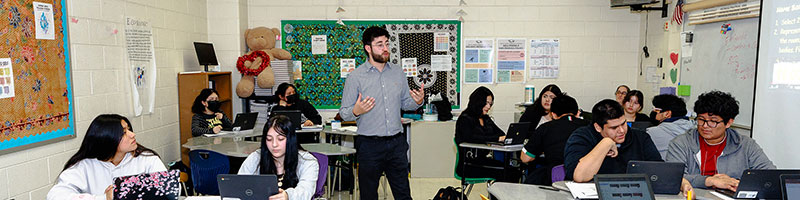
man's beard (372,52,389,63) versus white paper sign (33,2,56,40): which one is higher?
white paper sign (33,2,56,40)

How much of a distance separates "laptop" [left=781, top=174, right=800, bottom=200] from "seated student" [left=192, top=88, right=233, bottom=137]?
4.34m

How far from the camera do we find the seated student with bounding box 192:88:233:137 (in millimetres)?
5055

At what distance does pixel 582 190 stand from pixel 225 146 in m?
2.84

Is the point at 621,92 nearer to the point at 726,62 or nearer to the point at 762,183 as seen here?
the point at 726,62

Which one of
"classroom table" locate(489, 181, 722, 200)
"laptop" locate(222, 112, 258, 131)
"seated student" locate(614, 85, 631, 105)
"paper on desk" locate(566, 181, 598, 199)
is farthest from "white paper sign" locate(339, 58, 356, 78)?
"paper on desk" locate(566, 181, 598, 199)

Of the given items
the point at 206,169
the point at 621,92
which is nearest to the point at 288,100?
the point at 206,169

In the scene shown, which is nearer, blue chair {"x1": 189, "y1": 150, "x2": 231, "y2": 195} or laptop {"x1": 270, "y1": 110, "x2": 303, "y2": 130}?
blue chair {"x1": 189, "y1": 150, "x2": 231, "y2": 195}

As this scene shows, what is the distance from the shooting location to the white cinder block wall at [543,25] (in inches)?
267

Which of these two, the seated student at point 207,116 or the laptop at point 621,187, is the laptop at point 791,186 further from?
the seated student at point 207,116

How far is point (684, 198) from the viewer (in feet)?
8.41

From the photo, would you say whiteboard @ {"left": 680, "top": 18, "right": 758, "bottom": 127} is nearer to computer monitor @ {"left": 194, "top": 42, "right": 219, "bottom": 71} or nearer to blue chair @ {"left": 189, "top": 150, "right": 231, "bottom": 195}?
blue chair @ {"left": 189, "top": 150, "right": 231, "bottom": 195}

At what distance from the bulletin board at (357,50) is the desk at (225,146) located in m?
2.16

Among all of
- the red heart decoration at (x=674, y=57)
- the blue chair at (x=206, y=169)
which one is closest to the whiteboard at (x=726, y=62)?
the red heart decoration at (x=674, y=57)

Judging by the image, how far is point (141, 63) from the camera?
15.9ft
